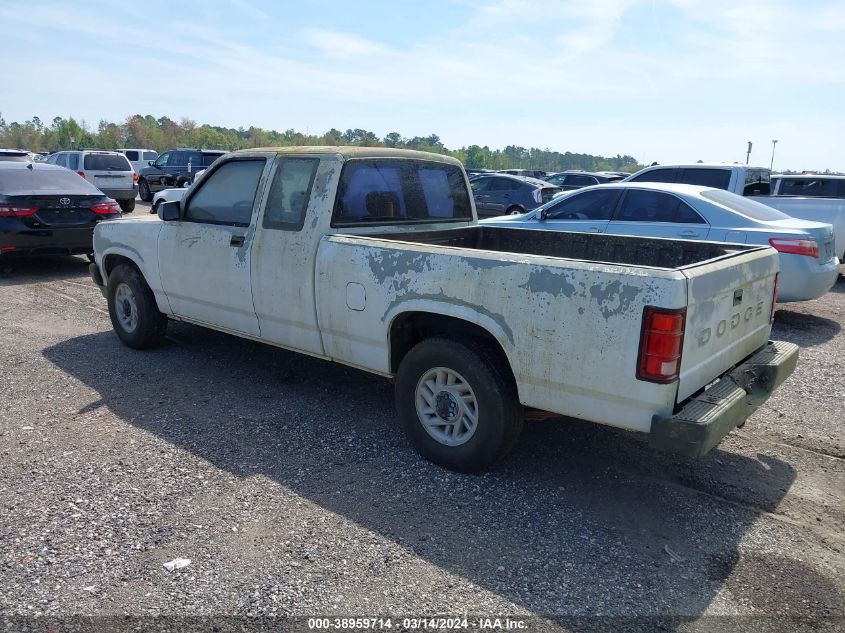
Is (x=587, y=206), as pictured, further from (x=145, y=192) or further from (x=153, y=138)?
(x=153, y=138)

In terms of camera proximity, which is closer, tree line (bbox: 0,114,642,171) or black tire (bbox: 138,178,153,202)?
black tire (bbox: 138,178,153,202)

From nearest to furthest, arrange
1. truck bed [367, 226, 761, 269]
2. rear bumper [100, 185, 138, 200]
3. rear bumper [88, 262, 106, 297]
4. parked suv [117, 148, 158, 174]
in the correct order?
truck bed [367, 226, 761, 269]
rear bumper [88, 262, 106, 297]
rear bumper [100, 185, 138, 200]
parked suv [117, 148, 158, 174]

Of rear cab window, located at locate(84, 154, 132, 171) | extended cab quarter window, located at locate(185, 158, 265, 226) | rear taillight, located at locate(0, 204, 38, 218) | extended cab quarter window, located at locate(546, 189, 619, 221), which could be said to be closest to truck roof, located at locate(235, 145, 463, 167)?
extended cab quarter window, located at locate(185, 158, 265, 226)

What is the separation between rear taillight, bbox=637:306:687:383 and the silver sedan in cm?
404

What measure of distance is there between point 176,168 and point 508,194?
472 inches

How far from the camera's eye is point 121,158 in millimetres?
19688

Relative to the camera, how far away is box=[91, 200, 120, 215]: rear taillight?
10.4 m

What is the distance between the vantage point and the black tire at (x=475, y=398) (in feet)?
12.8

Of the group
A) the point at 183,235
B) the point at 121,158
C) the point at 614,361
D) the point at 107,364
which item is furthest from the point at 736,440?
the point at 121,158

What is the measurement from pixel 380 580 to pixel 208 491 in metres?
1.30

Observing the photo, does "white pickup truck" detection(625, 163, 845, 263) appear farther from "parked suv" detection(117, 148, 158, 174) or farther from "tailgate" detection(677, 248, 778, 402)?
"parked suv" detection(117, 148, 158, 174)

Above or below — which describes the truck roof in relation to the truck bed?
above

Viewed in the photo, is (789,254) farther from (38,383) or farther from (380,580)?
(38,383)

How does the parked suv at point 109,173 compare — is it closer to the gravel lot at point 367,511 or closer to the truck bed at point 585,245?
the gravel lot at point 367,511
